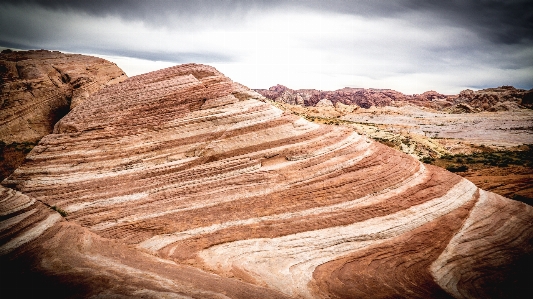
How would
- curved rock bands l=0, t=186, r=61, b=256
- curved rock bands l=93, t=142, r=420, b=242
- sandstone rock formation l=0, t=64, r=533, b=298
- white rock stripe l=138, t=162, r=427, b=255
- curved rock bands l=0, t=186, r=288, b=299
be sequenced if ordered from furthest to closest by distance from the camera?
curved rock bands l=93, t=142, r=420, b=242, white rock stripe l=138, t=162, r=427, b=255, curved rock bands l=0, t=186, r=61, b=256, sandstone rock formation l=0, t=64, r=533, b=298, curved rock bands l=0, t=186, r=288, b=299

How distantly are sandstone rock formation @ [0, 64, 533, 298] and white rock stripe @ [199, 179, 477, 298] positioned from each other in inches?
2.4

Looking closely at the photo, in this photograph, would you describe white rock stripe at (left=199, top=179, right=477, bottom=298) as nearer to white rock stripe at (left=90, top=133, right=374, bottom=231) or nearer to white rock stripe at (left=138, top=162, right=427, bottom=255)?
white rock stripe at (left=138, top=162, right=427, bottom=255)

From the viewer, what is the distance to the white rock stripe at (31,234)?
1006 centimetres

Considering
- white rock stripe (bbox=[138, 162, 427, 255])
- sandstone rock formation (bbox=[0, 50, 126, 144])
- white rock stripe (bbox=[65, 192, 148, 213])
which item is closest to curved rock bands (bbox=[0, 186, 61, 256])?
white rock stripe (bbox=[65, 192, 148, 213])

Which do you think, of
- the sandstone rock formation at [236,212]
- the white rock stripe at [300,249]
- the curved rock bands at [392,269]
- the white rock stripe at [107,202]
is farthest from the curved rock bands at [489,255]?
the white rock stripe at [107,202]

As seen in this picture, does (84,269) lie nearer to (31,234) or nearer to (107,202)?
(31,234)

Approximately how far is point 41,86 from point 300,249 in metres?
35.8

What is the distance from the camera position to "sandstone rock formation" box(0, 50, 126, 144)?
29172 millimetres

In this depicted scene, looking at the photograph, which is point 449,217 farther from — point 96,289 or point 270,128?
point 96,289

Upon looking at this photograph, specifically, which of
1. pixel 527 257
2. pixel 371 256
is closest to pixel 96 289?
pixel 371 256

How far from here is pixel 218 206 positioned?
1348cm

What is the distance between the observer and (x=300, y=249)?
1165cm

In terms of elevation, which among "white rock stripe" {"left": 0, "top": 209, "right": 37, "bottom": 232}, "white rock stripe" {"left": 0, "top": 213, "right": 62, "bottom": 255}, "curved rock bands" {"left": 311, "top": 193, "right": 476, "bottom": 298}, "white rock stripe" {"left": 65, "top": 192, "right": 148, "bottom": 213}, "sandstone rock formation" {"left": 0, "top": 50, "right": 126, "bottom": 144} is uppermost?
"sandstone rock formation" {"left": 0, "top": 50, "right": 126, "bottom": 144}

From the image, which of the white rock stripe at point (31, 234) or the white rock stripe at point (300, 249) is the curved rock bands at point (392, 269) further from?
the white rock stripe at point (31, 234)
